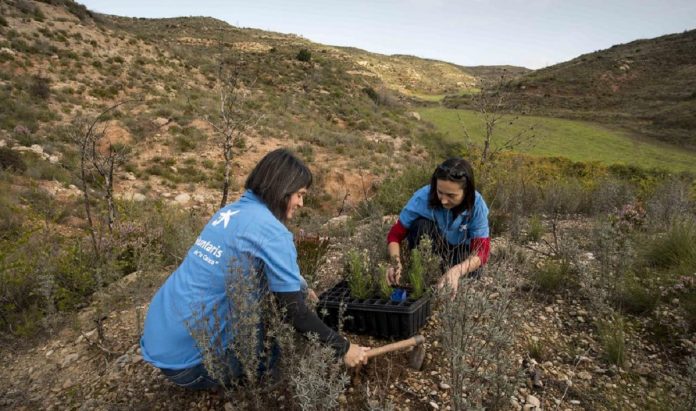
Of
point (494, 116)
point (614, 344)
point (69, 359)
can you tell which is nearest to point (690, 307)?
point (614, 344)

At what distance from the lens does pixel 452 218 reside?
3.25 m

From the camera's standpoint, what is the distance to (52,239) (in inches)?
178

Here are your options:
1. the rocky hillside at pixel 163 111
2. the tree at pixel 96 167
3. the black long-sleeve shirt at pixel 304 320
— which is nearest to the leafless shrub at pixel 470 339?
the black long-sleeve shirt at pixel 304 320

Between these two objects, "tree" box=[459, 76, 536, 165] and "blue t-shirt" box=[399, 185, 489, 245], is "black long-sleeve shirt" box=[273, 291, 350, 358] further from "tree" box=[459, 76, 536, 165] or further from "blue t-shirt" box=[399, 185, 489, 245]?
"tree" box=[459, 76, 536, 165]

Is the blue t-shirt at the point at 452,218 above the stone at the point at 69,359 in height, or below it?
above

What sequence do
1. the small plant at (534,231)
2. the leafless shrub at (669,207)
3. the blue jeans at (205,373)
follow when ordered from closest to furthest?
the blue jeans at (205,373) < the small plant at (534,231) < the leafless shrub at (669,207)

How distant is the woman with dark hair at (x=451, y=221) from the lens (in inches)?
116

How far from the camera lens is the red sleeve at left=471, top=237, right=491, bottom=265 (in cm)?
297

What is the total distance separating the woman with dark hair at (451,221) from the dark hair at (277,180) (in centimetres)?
110

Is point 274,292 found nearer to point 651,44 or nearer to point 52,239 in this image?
point 52,239

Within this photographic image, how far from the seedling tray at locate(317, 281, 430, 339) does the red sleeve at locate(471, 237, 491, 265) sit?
1.89 ft

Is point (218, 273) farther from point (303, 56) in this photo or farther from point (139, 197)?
point (303, 56)

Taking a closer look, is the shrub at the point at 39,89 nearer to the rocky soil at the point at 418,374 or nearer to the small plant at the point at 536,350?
the rocky soil at the point at 418,374

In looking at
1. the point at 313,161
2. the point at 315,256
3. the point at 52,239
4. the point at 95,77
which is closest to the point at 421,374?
the point at 315,256
